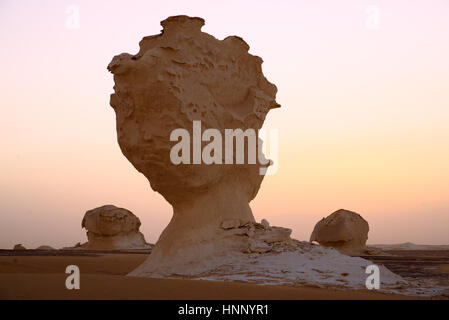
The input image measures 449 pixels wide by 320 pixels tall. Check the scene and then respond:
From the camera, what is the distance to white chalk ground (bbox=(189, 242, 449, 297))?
800cm

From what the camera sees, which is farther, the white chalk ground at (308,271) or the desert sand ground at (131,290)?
the white chalk ground at (308,271)

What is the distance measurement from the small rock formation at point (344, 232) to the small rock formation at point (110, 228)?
11140 millimetres

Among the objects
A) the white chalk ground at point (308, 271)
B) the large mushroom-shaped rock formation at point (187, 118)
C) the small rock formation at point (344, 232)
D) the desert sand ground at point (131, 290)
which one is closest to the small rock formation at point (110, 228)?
the small rock formation at point (344, 232)

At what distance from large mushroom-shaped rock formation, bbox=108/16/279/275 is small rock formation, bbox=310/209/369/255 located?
12.3 meters

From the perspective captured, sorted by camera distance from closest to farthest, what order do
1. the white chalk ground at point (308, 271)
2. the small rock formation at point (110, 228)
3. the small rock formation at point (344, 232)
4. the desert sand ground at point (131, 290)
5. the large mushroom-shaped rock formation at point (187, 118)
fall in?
the desert sand ground at point (131, 290)
the white chalk ground at point (308, 271)
the large mushroom-shaped rock formation at point (187, 118)
the small rock formation at point (344, 232)
the small rock formation at point (110, 228)

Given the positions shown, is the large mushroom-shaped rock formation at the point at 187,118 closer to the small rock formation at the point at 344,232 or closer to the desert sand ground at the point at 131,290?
the desert sand ground at the point at 131,290

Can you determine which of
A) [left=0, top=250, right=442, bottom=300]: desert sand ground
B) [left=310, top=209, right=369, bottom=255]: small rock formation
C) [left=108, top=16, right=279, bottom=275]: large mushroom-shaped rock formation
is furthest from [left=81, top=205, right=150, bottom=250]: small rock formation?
[left=0, top=250, right=442, bottom=300]: desert sand ground

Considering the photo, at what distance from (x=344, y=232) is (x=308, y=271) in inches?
559

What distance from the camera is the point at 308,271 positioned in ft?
28.2

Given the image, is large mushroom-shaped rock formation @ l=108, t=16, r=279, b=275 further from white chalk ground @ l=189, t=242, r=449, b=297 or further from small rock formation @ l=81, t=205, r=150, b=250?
small rock formation @ l=81, t=205, r=150, b=250

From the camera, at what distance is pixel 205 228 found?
10.3 metres

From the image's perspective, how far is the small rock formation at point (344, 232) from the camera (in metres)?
22.4

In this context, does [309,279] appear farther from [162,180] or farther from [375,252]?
[375,252]
